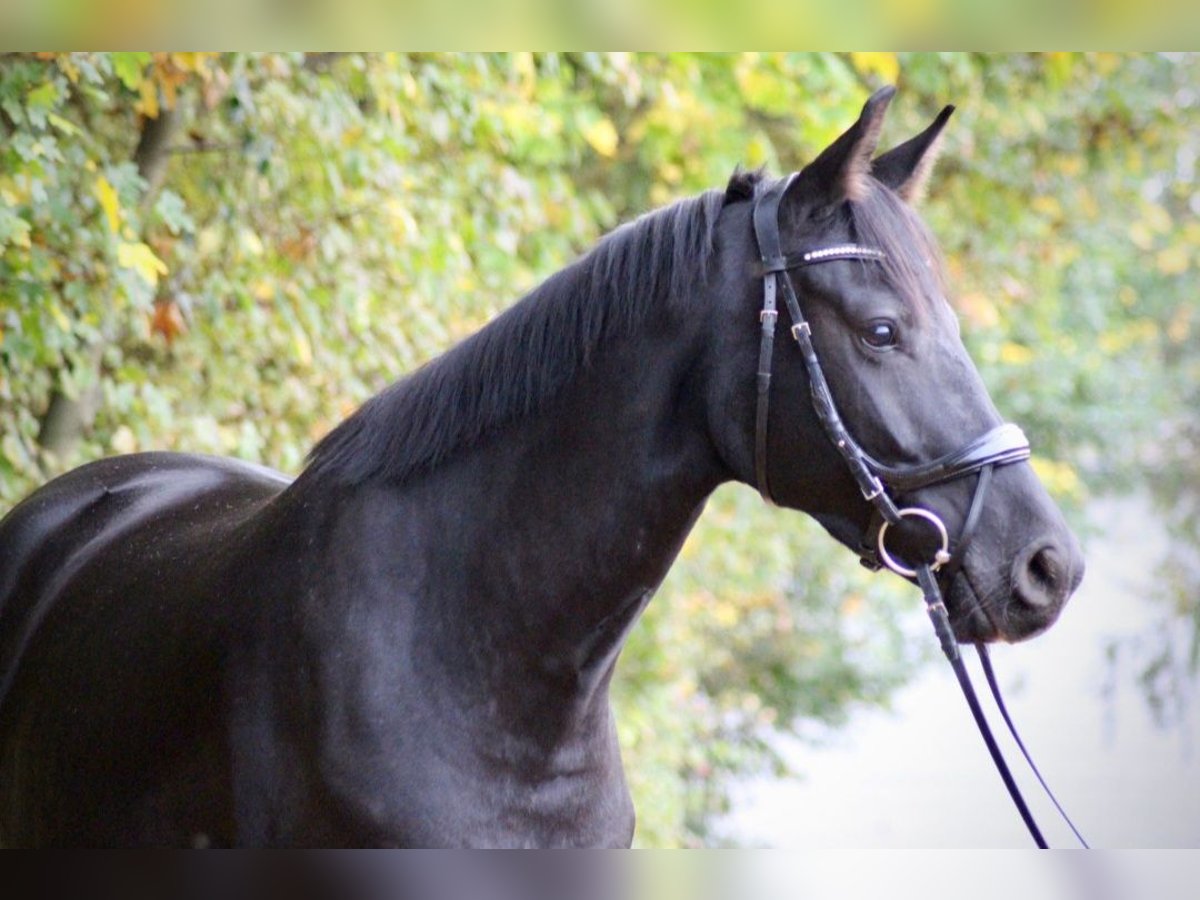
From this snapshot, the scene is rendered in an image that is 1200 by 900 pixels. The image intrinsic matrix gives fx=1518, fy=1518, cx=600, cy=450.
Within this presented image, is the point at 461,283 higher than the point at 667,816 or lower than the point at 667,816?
higher

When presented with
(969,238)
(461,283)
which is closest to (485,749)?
(461,283)

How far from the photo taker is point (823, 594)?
47.2ft

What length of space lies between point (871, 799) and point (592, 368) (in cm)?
2241

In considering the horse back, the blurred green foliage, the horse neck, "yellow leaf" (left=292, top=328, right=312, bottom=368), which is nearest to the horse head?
the horse neck

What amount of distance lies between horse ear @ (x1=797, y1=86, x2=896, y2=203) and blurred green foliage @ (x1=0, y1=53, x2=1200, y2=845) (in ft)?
8.65

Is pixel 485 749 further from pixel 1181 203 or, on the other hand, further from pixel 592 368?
pixel 1181 203

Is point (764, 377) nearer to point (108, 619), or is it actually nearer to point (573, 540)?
point (573, 540)

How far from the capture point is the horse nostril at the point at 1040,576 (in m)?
2.53

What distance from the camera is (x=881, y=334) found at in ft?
8.69

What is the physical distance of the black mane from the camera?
2.81 metres

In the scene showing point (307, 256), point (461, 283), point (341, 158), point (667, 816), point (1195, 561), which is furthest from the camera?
point (1195, 561)

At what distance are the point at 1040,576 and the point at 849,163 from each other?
2.61ft

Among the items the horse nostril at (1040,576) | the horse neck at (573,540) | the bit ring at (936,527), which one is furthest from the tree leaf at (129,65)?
the horse nostril at (1040,576)

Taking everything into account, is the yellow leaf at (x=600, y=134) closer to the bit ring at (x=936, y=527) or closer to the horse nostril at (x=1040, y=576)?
the bit ring at (x=936, y=527)
